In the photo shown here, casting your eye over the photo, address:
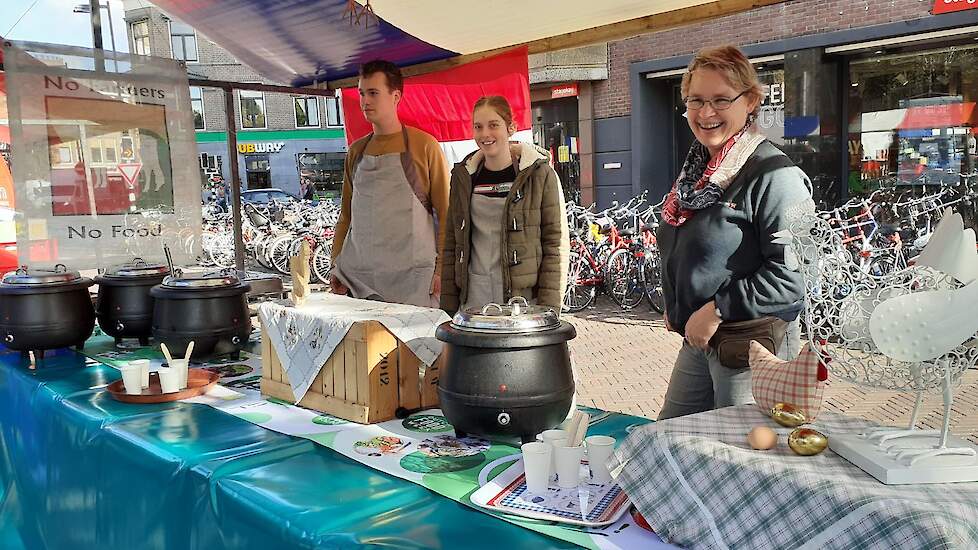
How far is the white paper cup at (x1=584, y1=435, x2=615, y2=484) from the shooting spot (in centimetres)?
142

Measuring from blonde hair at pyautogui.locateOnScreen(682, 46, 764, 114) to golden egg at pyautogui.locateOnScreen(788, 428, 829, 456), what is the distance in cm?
94

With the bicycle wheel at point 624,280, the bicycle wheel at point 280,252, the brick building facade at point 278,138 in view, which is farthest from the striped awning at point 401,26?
the brick building facade at point 278,138

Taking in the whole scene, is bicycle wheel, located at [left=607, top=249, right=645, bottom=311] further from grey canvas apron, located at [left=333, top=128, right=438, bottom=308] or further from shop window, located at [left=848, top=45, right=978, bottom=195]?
grey canvas apron, located at [left=333, top=128, right=438, bottom=308]

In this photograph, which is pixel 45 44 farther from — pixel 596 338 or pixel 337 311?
pixel 596 338

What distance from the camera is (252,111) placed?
1164 inches

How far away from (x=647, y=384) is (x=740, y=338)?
4.08m

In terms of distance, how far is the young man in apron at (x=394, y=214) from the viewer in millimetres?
3088

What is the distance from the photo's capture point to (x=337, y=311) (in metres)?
2.08

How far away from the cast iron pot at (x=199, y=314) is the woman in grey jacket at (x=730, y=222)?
1.45m

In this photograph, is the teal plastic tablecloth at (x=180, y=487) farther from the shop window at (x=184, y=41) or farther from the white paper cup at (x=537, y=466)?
the shop window at (x=184, y=41)

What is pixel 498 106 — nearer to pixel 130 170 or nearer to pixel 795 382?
pixel 795 382

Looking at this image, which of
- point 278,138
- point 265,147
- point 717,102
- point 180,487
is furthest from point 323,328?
point 265,147

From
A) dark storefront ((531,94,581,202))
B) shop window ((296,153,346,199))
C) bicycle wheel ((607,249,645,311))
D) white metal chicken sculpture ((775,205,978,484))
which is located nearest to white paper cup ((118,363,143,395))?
white metal chicken sculpture ((775,205,978,484))

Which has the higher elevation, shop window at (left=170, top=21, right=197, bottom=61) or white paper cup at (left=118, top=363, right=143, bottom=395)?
shop window at (left=170, top=21, right=197, bottom=61)
